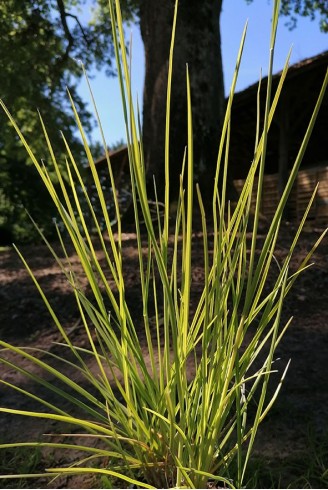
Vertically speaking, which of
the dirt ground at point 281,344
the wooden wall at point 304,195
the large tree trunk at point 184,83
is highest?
the large tree trunk at point 184,83

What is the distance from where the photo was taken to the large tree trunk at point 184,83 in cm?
588

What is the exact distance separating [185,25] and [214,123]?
1252mm

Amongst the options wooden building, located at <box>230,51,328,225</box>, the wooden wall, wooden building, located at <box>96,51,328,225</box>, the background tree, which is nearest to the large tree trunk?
the background tree

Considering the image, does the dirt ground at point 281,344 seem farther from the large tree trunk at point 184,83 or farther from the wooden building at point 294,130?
the wooden building at point 294,130

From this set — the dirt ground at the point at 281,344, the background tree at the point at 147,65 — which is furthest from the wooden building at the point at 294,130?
the dirt ground at the point at 281,344

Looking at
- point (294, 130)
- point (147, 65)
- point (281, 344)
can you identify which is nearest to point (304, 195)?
point (294, 130)

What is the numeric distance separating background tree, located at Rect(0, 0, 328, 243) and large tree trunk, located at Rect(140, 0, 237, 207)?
0.01 meters

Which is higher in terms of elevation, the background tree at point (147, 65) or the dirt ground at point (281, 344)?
the background tree at point (147, 65)

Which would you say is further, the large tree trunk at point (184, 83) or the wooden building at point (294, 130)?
the wooden building at point (294, 130)

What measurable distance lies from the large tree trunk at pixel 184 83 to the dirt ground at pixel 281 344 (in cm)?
139

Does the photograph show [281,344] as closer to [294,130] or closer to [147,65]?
[147,65]

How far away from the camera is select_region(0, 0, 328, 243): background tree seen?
598 cm

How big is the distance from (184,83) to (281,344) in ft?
13.7

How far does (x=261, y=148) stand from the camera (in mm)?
1055
